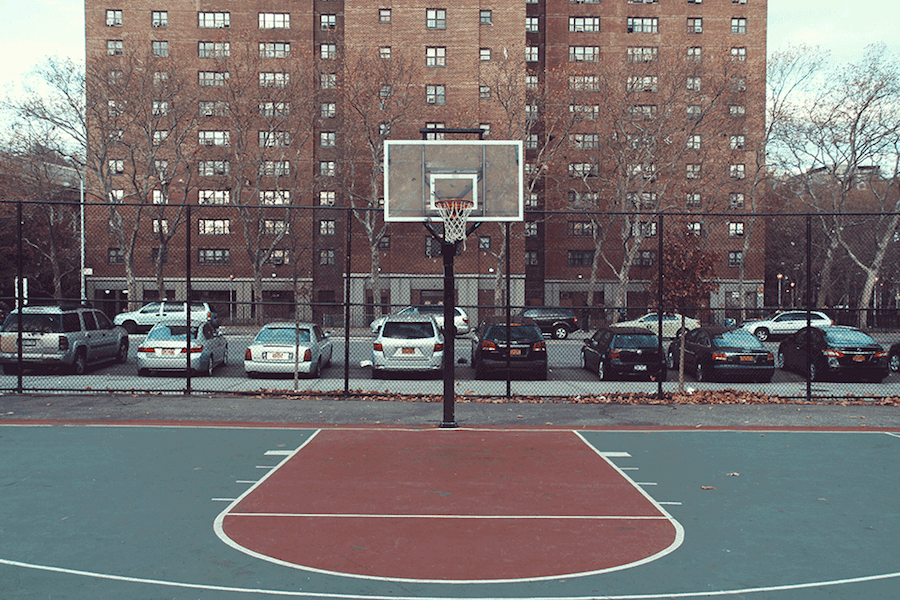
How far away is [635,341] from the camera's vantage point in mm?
18781

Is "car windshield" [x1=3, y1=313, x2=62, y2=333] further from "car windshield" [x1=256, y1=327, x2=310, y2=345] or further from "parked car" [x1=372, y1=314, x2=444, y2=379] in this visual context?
"parked car" [x1=372, y1=314, x2=444, y2=379]

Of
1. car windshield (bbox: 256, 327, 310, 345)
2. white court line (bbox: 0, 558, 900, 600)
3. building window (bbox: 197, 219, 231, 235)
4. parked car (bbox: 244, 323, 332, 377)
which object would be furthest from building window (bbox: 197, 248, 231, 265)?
white court line (bbox: 0, 558, 900, 600)

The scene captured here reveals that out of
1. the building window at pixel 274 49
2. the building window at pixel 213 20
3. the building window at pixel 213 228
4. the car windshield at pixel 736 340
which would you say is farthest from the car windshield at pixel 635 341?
the building window at pixel 213 20

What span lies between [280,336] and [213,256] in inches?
1486

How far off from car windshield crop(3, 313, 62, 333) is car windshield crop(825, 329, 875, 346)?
21.1m

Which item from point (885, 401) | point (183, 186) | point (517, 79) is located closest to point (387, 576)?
point (885, 401)

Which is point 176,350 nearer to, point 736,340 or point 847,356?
point 736,340

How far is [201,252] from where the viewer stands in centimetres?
5338

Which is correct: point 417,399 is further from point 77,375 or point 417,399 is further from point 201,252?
point 201,252

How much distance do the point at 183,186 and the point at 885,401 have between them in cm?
5272

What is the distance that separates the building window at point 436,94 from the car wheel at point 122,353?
35.7 m

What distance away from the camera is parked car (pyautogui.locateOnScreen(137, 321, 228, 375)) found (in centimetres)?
1833

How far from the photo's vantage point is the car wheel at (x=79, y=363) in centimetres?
1904

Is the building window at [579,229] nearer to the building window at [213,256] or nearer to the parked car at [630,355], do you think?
the building window at [213,256]
